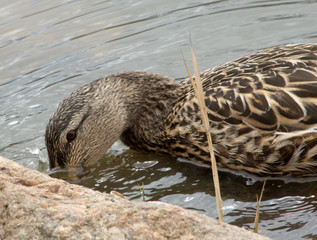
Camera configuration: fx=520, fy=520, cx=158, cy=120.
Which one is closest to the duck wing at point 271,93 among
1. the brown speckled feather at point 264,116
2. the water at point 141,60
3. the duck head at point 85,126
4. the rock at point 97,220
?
the brown speckled feather at point 264,116

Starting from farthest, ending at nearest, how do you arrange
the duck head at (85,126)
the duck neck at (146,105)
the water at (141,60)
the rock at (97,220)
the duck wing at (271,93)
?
the duck neck at (146,105) → the duck head at (85,126) → the water at (141,60) → the duck wing at (271,93) → the rock at (97,220)

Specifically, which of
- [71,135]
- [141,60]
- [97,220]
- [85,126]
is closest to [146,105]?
[85,126]

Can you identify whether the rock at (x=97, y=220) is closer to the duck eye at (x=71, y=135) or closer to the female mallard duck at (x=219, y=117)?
the female mallard duck at (x=219, y=117)

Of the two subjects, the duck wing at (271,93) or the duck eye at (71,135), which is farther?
the duck eye at (71,135)

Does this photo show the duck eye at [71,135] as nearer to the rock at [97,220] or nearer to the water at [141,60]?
the water at [141,60]

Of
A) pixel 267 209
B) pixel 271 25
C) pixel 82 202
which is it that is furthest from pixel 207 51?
pixel 82 202

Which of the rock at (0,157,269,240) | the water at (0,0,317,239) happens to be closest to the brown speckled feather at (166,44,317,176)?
the water at (0,0,317,239)

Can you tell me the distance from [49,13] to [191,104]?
6.02 meters

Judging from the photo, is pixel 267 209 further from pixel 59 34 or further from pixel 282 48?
pixel 59 34

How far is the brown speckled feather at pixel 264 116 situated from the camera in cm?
468

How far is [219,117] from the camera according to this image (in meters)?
5.05

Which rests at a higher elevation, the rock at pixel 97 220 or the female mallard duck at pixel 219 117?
the rock at pixel 97 220

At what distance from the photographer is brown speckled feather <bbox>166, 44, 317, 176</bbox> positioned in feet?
15.4

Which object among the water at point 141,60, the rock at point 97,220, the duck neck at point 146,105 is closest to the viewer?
the rock at point 97,220
